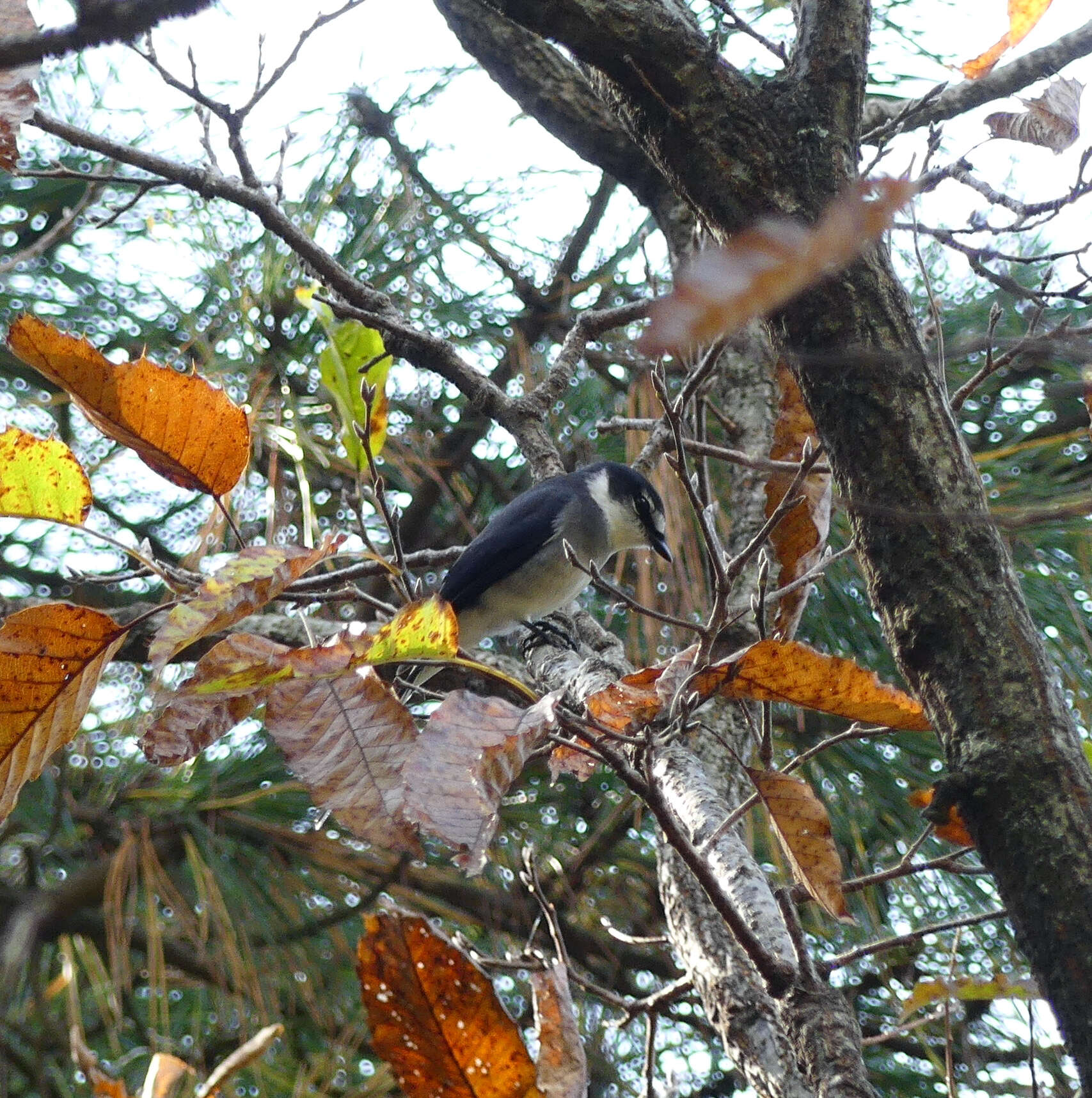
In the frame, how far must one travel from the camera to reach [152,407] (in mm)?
1100

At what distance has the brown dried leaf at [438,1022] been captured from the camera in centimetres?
68

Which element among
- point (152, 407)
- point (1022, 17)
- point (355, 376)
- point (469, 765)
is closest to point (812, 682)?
point (469, 765)

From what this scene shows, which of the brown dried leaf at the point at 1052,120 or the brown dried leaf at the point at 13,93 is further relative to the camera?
the brown dried leaf at the point at 1052,120

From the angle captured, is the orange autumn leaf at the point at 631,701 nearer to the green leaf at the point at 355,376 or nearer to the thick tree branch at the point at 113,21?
the green leaf at the point at 355,376

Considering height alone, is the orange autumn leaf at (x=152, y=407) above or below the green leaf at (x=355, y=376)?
below

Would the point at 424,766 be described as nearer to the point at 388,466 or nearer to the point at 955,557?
the point at 955,557

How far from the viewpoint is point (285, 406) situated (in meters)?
2.91

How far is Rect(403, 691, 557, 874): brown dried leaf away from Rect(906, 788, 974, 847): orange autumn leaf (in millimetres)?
305

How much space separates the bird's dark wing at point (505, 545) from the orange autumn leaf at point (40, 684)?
1930 millimetres

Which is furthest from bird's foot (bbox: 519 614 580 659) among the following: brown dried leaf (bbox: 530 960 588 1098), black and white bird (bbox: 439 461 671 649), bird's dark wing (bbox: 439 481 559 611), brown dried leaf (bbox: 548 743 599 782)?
brown dried leaf (bbox: 530 960 588 1098)

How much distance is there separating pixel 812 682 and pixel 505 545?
82.7 inches

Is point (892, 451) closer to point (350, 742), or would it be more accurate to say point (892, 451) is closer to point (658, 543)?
point (350, 742)

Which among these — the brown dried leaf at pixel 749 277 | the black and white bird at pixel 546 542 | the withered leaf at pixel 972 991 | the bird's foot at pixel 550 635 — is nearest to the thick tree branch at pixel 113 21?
the brown dried leaf at pixel 749 277

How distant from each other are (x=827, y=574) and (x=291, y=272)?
1426mm
